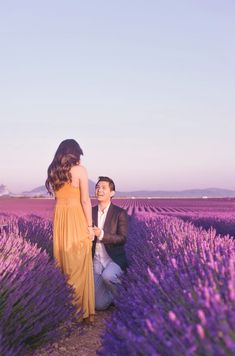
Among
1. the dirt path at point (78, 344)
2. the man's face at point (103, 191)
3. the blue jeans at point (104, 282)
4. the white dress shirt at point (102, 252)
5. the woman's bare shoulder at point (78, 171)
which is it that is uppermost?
the woman's bare shoulder at point (78, 171)

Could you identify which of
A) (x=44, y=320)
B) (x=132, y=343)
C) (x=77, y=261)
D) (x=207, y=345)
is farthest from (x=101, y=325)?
(x=207, y=345)

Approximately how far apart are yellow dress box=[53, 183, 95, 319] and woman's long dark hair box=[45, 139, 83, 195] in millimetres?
105

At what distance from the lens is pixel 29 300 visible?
3.83m

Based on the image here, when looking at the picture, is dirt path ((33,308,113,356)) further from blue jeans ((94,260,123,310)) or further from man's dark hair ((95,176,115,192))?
man's dark hair ((95,176,115,192))

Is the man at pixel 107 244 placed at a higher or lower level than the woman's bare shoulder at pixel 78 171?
lower

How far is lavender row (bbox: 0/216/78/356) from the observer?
3436mm

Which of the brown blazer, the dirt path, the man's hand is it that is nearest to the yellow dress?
the man's hand

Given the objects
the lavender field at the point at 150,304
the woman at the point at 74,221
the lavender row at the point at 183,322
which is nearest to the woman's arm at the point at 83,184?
the woman at the point at 74,221

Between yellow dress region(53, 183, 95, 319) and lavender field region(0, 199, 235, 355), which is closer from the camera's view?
lavender field region(0, 199, 235, 355)

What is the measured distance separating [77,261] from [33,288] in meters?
1.09

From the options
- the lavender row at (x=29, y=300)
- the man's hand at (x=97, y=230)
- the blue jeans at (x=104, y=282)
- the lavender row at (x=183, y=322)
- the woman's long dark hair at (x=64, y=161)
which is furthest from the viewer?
the blue jeans at (x=104, y=282)

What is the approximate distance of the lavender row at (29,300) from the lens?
344 centimetres

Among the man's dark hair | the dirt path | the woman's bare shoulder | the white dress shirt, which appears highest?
the woman's bare shoulder

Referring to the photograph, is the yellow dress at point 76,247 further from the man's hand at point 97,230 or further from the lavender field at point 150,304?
the lavender field at point 150,304
